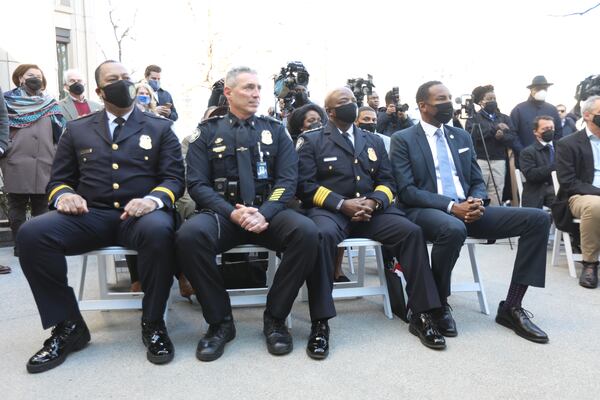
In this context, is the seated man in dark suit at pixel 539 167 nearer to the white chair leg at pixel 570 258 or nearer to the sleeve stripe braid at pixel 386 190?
the white chair leg at pixel 570 258

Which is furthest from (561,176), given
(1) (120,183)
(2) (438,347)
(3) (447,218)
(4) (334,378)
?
(1) (120,183)

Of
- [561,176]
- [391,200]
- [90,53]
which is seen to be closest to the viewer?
[391,200]

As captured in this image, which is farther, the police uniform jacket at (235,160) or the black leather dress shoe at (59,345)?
the police uniform jacket at (235,160)

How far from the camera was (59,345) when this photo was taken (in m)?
2.98

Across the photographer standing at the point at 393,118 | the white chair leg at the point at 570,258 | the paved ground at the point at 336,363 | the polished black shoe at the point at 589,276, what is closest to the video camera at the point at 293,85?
the photographer standing at the point at 393,118

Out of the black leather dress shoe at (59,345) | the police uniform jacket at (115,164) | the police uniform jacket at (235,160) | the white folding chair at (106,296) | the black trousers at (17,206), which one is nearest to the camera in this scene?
the black leather dress shoe at (59,345)

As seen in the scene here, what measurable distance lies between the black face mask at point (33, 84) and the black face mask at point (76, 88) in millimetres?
308

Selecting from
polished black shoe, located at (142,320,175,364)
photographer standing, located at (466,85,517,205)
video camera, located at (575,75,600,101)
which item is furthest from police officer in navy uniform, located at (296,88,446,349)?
video camera, located at (575,75,600,101)

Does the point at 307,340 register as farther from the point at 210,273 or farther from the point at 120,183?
the point at 120,183

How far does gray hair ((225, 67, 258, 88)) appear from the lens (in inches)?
144

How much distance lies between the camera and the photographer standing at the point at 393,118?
675 cm

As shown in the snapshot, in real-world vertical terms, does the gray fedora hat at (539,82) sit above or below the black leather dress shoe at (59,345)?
above

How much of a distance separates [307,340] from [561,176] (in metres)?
3.16

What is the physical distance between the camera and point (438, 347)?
10.3ft
